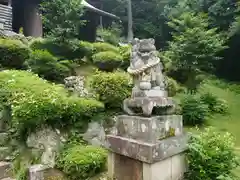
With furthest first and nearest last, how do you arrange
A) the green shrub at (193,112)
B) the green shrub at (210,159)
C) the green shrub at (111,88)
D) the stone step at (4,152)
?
the green shrub at (193,112) → the green shrub at (111,88) → the stone step at (4,152) → the green shrub at (210,159)

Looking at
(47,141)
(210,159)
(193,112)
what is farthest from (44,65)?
(210,159)

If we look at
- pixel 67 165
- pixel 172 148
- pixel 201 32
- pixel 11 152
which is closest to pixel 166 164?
pixel 172 148

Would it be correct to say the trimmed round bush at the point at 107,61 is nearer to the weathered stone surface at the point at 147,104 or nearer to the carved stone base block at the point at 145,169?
the weathered stone surface at the point at 147,104

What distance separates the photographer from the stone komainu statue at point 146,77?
12.7 feet

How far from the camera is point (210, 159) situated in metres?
4.04

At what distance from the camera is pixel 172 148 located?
386 cm

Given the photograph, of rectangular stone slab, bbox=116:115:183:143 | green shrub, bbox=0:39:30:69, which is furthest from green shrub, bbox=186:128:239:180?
green shrub, bbox=0:39:30:69

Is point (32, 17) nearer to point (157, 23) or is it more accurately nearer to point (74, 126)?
point (74, 126)

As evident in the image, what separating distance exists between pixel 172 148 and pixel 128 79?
11.3 feet

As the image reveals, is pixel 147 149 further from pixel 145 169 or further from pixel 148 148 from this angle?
pixel 145 169

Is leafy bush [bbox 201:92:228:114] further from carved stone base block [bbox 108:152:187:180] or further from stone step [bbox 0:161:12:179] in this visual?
stone step [bbox 0:161:12:179]

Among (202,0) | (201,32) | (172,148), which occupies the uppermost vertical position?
(202,0)

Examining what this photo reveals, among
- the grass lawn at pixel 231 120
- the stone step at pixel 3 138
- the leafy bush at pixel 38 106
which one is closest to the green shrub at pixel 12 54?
the leafy bush at pixel 38 106

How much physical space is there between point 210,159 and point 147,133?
1243 millimetres
